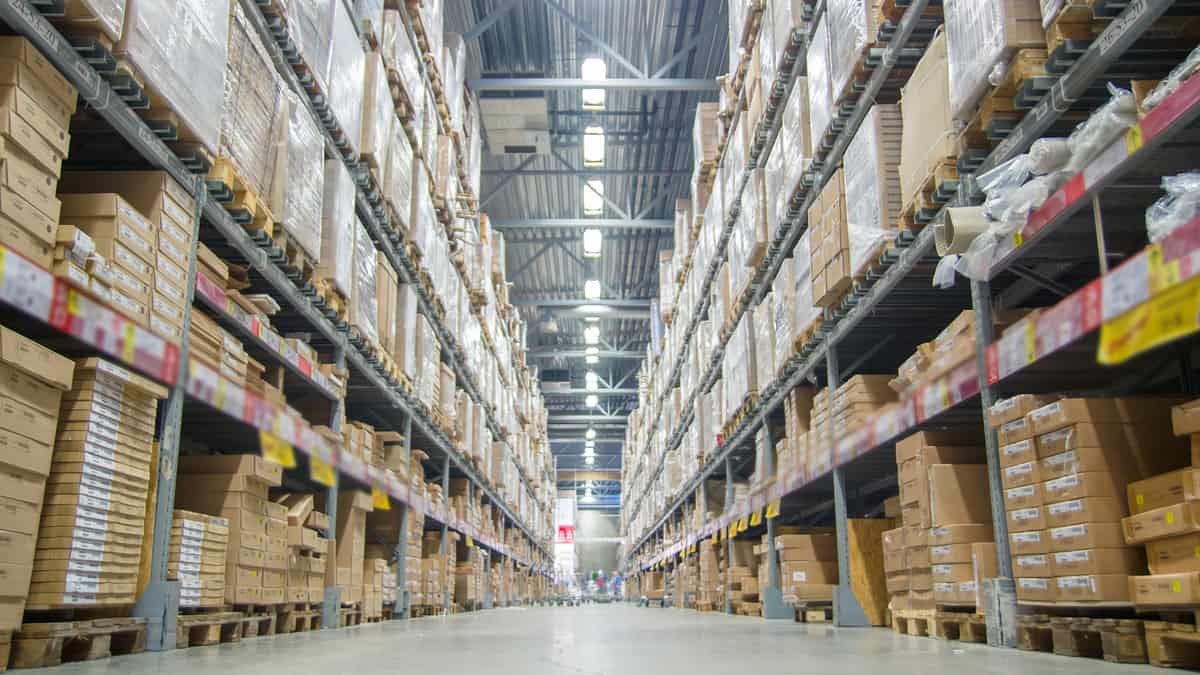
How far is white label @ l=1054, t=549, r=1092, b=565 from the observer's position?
3.12 metres

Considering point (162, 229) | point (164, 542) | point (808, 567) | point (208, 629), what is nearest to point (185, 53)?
point (162, 229)

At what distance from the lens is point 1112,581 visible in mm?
3055

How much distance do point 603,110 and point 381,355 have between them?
8638mm

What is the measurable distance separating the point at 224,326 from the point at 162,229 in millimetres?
1542

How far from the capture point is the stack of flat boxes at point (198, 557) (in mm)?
4203

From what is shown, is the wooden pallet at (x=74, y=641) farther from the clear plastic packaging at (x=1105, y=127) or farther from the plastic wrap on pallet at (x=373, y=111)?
the plastic wrap on pallet at (x=373, y=111)

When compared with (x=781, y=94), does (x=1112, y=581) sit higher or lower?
lower

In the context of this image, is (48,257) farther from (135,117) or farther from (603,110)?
(603,110)

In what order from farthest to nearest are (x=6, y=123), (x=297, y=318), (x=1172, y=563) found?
(x=297, y=318)
(x=6, y=123)
(x=1172, y=563)

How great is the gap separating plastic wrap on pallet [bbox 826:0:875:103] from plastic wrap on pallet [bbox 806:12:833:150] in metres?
0.07

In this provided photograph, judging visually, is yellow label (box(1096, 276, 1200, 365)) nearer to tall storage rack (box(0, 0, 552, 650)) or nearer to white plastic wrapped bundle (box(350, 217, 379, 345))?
tall storage rack (box(0, 0, 552, 650))

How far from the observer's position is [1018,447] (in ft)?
11.7

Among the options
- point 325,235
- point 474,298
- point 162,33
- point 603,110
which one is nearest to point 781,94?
point 325,235

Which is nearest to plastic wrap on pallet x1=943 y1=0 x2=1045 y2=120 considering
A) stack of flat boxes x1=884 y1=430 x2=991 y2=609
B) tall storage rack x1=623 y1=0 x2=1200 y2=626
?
tall storage rack x1=623 y1=0 x2=1200 y2=626
